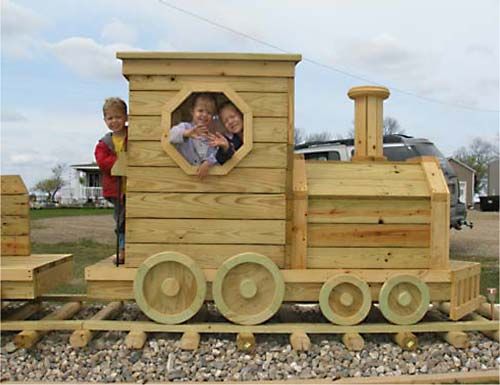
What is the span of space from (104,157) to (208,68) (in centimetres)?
116

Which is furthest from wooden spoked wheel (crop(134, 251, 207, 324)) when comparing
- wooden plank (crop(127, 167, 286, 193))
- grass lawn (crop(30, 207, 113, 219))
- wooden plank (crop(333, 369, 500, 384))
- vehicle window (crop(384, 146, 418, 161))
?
grass lawn (crop(30, 207, 113, 219))

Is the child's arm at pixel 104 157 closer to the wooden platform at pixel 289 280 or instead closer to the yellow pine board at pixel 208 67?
the yellow pine board at pixel 208 67

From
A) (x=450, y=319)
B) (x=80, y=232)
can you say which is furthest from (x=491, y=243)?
(x=80, y=232)

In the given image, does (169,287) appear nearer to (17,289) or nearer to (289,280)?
(289,280)

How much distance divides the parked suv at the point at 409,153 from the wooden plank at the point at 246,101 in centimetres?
581

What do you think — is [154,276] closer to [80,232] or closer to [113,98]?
[113,98]

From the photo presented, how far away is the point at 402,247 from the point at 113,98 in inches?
104

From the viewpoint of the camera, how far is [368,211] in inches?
169

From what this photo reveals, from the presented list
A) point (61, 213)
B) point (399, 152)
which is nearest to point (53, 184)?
point (61, 213)

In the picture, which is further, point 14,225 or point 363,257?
point 14,225

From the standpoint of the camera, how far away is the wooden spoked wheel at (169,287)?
413 cm

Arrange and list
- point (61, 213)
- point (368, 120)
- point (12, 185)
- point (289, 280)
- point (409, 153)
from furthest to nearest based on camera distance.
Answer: point (61, 213), point (409, 153), point (368, 120), point (12, 185), point (289, 280)

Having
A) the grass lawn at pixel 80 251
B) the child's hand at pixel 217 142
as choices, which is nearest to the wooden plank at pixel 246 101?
the child's hand at pixel 217 142

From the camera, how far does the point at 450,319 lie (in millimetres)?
4457
